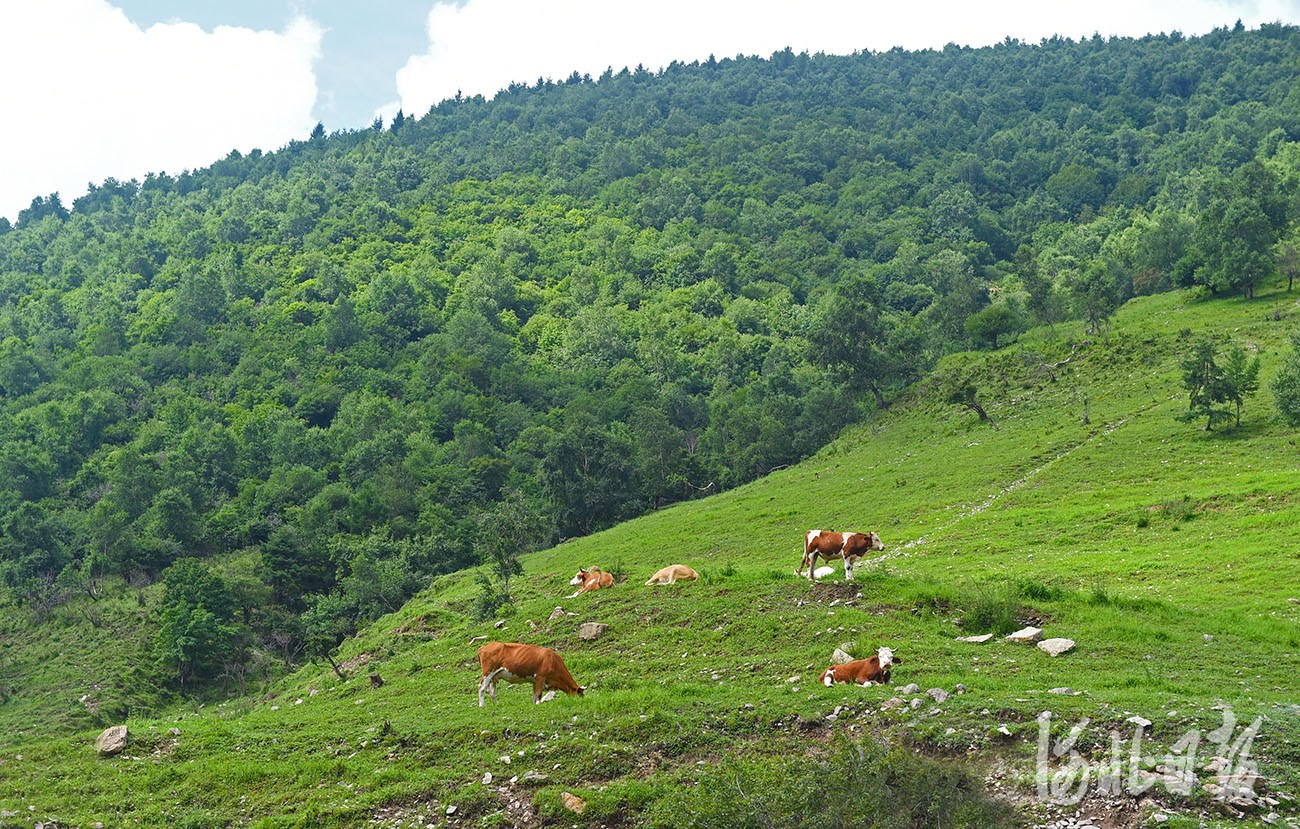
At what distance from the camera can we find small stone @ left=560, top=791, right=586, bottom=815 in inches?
509

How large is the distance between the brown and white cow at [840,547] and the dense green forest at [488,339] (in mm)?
14942

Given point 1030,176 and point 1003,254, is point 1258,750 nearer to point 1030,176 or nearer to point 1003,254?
point 1003,254

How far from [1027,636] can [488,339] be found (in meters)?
118

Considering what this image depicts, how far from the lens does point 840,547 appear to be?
80.0 ft

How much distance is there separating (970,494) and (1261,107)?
181 m

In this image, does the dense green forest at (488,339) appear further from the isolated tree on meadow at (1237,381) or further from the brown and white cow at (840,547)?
the isolated tree on meadow at (1237,381)

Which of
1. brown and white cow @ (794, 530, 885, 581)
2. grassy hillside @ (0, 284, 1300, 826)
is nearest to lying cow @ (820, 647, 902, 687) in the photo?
grassy hillside @ (0, 284, 1300, 826)

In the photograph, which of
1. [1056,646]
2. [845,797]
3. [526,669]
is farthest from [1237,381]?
[845,797]

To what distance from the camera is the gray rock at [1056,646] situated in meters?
17.4

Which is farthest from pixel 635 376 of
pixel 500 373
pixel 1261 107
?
pixel 1261 107

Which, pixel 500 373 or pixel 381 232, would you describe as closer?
pixel 500 373

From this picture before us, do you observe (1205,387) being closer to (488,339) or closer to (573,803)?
(573,803)

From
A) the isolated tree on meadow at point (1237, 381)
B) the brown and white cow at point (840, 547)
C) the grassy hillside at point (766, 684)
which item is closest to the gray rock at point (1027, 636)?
the grassy hillside at point (766, 684)

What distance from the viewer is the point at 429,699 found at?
2058cm
